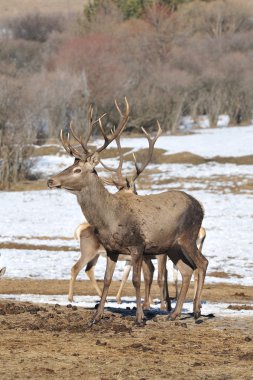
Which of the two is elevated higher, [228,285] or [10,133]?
[228,285]

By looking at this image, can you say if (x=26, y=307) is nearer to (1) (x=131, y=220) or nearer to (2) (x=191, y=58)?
(1) (x=131, y=220)

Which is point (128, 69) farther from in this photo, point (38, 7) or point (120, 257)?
point (38, 7)

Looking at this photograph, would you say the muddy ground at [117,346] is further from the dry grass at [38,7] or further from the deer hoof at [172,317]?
the dry grass at [38,7]

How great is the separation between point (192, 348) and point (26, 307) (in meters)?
3.82

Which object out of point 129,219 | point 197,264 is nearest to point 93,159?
point 129,219

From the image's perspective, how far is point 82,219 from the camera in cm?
3575

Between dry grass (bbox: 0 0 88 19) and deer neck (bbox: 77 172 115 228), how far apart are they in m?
135

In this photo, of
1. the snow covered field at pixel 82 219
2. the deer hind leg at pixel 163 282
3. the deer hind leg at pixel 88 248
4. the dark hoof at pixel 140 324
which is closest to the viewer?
the dark hoof at pixel 140 324

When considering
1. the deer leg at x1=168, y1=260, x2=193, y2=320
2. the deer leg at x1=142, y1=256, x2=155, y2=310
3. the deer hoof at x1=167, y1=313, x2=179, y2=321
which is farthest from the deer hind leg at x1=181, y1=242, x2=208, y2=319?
the deer leg at x1=142, y1=256, x2=155, y2=310

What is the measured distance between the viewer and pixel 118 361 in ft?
35.3

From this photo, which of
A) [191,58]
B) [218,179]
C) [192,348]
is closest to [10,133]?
[218,179]

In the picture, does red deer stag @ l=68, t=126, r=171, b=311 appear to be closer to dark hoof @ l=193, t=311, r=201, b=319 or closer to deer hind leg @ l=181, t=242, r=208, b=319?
deer hind leg @ l=181, t=242, r=208, b=319

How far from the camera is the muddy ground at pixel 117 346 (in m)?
10.3

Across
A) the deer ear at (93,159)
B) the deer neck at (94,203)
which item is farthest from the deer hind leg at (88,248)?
the deer ear at (93,159)
